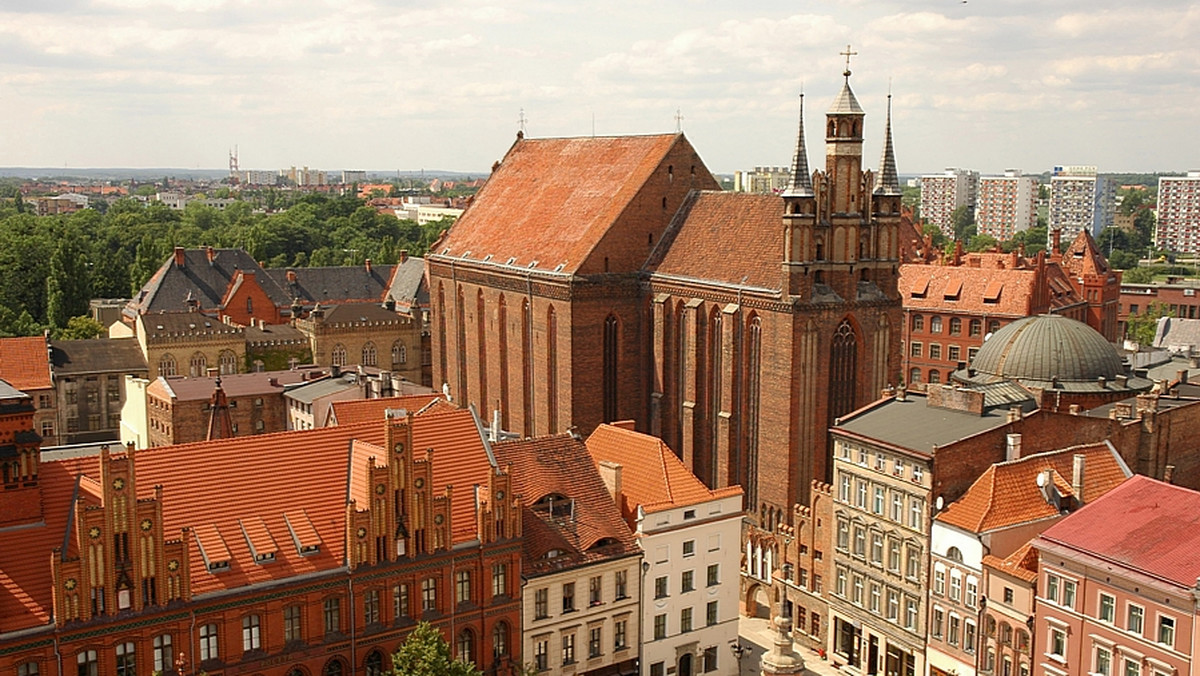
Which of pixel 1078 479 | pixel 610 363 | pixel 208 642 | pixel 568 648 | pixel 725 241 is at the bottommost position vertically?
pixel 568 648

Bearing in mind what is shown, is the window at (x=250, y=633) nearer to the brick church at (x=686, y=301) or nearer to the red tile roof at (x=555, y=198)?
the brick church at (x=686, y=301)

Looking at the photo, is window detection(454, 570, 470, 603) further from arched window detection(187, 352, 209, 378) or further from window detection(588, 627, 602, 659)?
arched window detection(187, 352, 209, 378)

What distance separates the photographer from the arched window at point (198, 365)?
104287mm

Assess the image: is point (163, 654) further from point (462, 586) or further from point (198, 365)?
point (198, 365)

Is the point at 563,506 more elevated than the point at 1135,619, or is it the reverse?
the point at 563,506

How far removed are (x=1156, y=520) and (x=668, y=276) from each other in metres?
35.8

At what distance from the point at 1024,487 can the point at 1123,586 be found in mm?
8083

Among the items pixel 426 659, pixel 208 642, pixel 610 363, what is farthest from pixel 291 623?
pixel 610 363

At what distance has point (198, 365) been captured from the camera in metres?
105

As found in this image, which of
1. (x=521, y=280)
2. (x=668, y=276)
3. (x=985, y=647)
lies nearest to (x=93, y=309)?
(x=521, y=280)

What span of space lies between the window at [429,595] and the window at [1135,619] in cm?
2755

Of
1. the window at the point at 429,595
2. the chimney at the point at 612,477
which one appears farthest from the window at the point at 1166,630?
the window at the point at 429,595

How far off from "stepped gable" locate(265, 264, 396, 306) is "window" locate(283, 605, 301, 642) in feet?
302

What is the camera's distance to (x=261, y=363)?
108 meters
